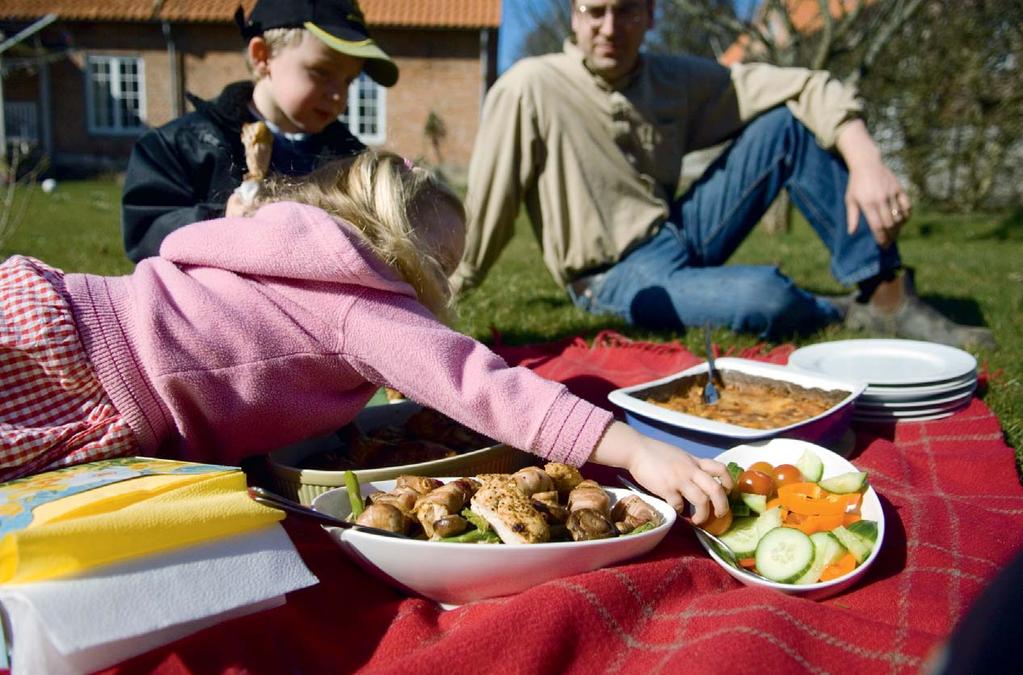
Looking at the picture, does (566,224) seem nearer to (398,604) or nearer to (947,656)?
(398,604)

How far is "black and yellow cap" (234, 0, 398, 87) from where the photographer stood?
2.74 metres

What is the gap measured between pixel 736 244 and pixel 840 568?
2.65 meters

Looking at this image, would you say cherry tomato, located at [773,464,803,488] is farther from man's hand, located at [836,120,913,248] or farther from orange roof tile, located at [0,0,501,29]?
orange roof tile, located at [0,0,501,29]

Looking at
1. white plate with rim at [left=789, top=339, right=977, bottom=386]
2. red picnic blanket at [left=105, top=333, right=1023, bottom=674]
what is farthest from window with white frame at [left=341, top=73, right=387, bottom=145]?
red picnic blanket at [left=105, top=333, right=1023, bottom=674]

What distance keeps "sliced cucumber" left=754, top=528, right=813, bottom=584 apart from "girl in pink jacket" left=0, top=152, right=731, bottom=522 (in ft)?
0.35

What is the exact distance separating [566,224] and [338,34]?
56.7 inches

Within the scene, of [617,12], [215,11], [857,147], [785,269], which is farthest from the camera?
[215,11]

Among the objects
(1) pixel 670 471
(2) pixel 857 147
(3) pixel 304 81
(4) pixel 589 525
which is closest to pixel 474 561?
(4) pixel 589 525

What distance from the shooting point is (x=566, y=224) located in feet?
12.7

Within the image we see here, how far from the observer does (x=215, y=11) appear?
61.6 ft

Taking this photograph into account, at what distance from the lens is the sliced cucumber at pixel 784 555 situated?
4.68 feet

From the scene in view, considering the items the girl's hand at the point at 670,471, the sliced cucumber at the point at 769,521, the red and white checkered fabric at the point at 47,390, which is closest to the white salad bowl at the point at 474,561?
the girl's hand at the point at 670,471

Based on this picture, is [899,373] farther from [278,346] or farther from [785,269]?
[785,269]

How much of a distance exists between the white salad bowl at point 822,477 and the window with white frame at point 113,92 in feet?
68.1
